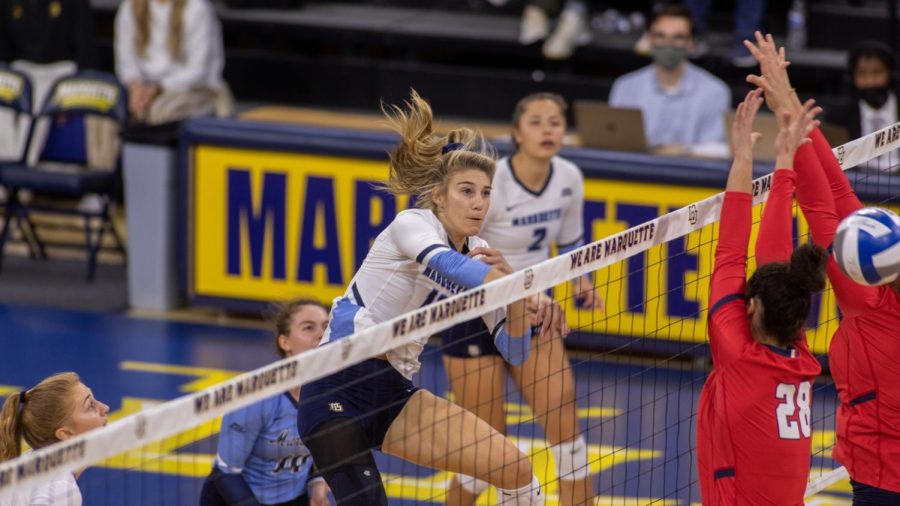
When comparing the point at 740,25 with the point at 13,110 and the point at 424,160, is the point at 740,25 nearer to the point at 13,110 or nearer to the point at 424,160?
the point at 13,110

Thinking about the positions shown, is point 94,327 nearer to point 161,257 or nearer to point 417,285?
point 161,257

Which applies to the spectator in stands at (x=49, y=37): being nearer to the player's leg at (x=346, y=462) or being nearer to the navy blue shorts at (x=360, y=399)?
the navy blue shorts at (x=360, y=399)

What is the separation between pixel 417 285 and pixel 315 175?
508 cm

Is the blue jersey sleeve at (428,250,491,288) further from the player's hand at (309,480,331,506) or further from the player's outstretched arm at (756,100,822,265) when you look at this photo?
the player's hand at (309,480,331,506)

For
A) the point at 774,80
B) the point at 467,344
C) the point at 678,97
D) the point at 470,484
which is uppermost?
the point at 774,80

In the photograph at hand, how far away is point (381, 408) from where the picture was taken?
5418 millimetres

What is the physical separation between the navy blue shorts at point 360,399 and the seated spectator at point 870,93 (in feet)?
20.1

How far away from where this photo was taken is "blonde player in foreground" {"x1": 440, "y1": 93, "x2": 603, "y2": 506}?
7000 mm

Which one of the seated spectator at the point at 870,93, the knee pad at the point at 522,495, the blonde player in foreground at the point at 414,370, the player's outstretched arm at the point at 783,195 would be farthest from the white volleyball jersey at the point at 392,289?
the seated spectator at the point at 870,93

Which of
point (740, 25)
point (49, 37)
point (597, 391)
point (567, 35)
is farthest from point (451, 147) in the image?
point (567, 35)

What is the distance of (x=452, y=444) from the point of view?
215 inches

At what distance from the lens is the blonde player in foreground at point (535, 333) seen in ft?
23.0

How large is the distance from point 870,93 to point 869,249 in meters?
6.26

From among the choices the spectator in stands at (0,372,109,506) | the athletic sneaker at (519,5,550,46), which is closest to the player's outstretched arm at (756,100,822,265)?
the spectator in stands at (0,372,109,506)
